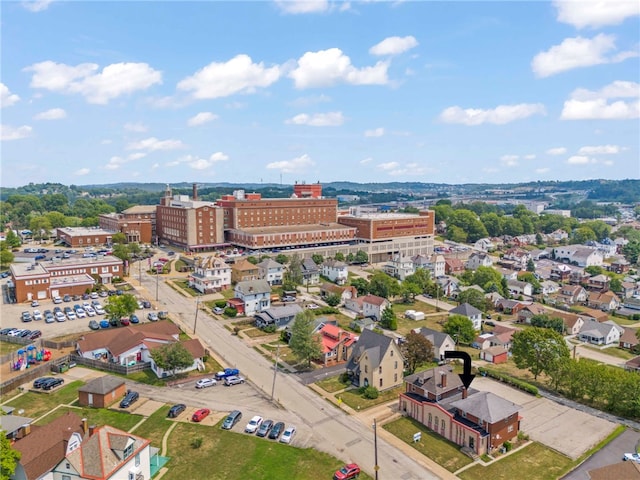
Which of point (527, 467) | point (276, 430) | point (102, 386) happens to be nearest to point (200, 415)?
point (276, 430)

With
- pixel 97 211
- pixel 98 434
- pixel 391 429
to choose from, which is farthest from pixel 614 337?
pixel 97 211

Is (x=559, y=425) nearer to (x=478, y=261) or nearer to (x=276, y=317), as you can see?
(x=276, y=317)

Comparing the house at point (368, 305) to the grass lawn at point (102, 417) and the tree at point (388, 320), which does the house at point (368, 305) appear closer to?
the tree at point (388, 320)

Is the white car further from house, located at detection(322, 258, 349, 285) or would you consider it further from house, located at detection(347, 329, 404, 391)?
house, located at detection(322, 258, 349, 285)

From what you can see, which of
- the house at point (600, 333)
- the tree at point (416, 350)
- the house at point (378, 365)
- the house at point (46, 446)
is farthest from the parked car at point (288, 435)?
the house at point (600, 333)

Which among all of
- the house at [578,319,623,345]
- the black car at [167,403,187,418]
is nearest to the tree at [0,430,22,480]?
the black car at [167,403,187,418]

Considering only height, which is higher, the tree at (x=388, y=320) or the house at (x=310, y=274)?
Result: the house at (x=310, y=274)
